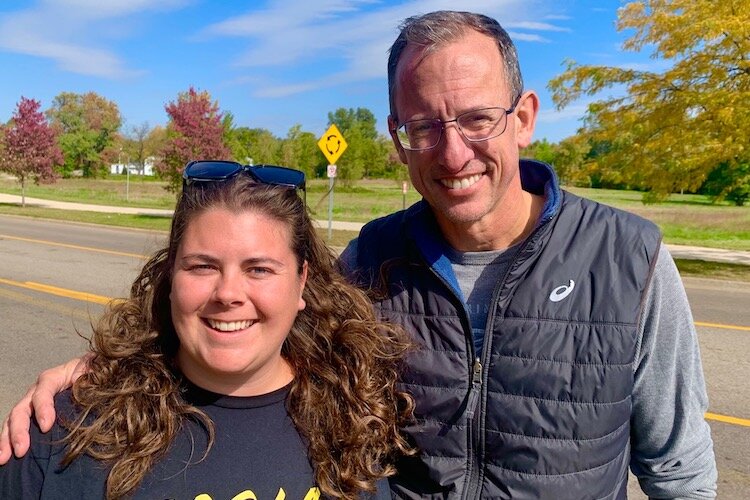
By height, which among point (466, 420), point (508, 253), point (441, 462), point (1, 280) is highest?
point (508, 253)

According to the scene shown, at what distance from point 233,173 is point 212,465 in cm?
75

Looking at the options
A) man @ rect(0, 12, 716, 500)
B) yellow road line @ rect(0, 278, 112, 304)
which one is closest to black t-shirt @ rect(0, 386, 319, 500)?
man @ rect(0, 12, 716, 500)

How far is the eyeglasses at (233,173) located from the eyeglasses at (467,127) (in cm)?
35

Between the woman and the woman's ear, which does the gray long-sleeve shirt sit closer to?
the woman

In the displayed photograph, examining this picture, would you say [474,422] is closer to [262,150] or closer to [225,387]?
[225,387]

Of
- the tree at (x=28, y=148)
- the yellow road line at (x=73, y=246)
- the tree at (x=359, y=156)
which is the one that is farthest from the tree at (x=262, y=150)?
the yellow road line at (x=73, y=246)

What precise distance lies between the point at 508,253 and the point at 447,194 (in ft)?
0.80

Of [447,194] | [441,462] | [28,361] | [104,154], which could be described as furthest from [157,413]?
[104,154]

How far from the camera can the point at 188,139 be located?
24.1 m

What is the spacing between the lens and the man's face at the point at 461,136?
172 centimetres

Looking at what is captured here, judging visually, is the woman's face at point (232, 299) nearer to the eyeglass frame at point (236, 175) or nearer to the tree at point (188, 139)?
the eyeglass frame at point (236, 175)

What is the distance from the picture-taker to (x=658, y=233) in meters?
1.73

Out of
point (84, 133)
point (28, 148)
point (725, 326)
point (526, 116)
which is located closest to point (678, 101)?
point (725, 326)

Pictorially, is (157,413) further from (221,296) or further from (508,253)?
(508,253)
